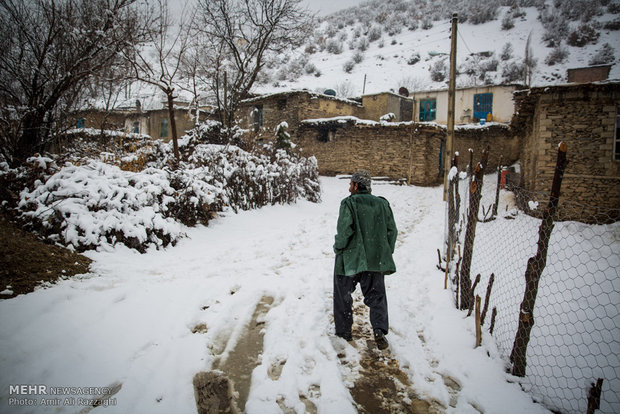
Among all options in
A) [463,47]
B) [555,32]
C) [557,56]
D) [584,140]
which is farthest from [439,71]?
[584,140]

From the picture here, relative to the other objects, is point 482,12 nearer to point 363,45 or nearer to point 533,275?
point 363,45

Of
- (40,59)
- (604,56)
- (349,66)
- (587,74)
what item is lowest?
(40,59)

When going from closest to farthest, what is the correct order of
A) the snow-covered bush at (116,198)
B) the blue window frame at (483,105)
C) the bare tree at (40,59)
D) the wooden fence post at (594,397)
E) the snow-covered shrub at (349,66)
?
the wooden fence post at (594,397)
the snow-covered bush at (116,198)
the bare tree at (40,59)
the blue window frame at (483,105)
the snow-covered shrub at (349,66)

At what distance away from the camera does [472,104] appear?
80.2 feet

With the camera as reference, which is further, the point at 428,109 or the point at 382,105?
the point at 428,109

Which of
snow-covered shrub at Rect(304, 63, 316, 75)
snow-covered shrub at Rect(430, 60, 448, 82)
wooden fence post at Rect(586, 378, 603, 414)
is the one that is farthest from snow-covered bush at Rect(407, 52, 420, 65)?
wooden fence post at Rect(586, 378, 603, 414)

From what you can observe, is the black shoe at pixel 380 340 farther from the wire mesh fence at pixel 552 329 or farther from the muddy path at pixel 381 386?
the wire mesh fence at pixel 552 329

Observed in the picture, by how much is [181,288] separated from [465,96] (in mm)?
27177

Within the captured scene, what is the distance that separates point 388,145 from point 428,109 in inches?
449

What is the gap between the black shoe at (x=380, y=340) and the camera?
9.78 feet

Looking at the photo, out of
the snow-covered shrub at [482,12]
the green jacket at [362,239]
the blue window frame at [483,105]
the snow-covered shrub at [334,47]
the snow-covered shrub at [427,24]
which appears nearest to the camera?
the green jacket at [362,239]

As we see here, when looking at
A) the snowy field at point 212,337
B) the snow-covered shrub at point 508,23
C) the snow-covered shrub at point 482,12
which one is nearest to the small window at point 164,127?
the snowy field at point 212,337

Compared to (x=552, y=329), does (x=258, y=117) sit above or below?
above

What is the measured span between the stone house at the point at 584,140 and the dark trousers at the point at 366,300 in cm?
920
